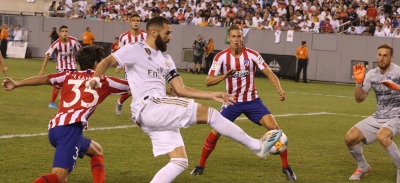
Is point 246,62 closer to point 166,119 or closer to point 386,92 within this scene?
point 386,92

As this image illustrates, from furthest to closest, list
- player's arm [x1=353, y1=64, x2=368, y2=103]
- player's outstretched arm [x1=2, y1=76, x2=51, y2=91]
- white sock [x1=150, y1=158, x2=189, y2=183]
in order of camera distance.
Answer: player's arm [x1=353, y1=64, x2=368, y2=103] → player's outstretched arm [x1=2, y1=76, x2=51, y2=91] → white sock [x1=150, y1=158, x2=189, y2=183]

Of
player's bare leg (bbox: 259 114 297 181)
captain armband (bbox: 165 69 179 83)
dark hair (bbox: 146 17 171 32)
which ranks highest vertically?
dark hair (bbox: 146 17 171 32)

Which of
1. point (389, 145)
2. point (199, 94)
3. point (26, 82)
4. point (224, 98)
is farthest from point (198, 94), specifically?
point (389, 145)

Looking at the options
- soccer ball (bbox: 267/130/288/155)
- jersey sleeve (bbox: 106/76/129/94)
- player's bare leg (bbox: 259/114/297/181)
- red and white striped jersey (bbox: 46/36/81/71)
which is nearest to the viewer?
soccer ball (bbox: 267/130/288/155)

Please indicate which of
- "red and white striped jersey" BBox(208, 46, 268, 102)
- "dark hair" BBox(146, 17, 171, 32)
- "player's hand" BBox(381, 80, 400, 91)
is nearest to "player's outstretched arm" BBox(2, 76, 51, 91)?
"dark hair" BBox(146, 17, 171, 32)

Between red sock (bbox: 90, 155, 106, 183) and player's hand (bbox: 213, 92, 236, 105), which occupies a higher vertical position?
player's hand (bbox: 213, 92, 236, 105)

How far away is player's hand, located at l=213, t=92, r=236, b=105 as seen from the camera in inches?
321

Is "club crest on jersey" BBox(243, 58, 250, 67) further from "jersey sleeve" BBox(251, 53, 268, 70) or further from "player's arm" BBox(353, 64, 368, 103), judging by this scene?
"player's arm" BBox(353, 64, 368, 103)

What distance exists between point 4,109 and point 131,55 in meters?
11.8

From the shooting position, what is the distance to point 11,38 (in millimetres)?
47531

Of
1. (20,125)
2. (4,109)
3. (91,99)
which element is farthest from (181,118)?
(4,109)

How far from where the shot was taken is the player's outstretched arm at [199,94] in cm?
819

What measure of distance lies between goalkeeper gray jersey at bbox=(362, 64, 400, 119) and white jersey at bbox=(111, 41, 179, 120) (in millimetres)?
4139

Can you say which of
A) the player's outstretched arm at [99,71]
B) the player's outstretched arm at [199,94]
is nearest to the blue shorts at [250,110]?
the player's outstretched arm at [199,94]
